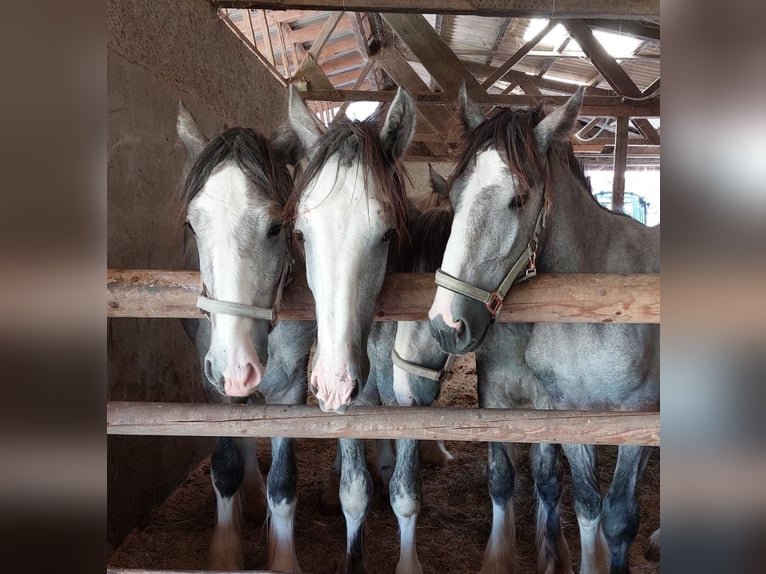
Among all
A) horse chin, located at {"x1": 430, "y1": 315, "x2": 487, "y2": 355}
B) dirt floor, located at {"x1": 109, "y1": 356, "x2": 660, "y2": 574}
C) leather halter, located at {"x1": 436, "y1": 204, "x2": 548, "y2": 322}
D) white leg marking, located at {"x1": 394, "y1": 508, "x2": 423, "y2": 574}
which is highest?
leather halter, located at {"x1": 436, "y1": 204, "x2": 548, "y2": 322}

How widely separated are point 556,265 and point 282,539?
5.23 ft

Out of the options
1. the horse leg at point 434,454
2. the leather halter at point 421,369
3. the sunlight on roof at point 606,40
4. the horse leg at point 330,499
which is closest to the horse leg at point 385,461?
the horse leg at point 330,499

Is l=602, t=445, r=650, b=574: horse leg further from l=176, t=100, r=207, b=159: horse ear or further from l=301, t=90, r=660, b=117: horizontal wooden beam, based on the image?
l=301, t=90, r=660, b=117: horizontal wooden beam

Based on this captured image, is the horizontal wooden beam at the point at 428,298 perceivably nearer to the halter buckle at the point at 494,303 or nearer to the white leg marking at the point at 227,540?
the halter buckle at the point at 494,303

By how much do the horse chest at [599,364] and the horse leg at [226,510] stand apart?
1391 millimetres

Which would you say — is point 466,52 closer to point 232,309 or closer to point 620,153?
point 620,153

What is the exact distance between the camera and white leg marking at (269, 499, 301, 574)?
7.34ft

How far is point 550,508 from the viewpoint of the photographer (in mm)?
2291

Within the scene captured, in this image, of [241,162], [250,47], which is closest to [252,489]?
[241,162]

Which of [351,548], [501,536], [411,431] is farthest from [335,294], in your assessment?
[501,536]

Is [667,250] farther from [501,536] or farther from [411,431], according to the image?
[501,536]

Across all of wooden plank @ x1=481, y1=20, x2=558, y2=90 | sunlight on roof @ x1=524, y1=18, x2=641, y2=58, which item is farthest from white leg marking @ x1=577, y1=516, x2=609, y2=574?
sunlight on roof @ x1=524, y1=18, x2=641, y2=58

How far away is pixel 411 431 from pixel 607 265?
1001mm

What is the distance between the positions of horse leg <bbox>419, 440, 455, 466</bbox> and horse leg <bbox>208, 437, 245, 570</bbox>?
5.01 ft
